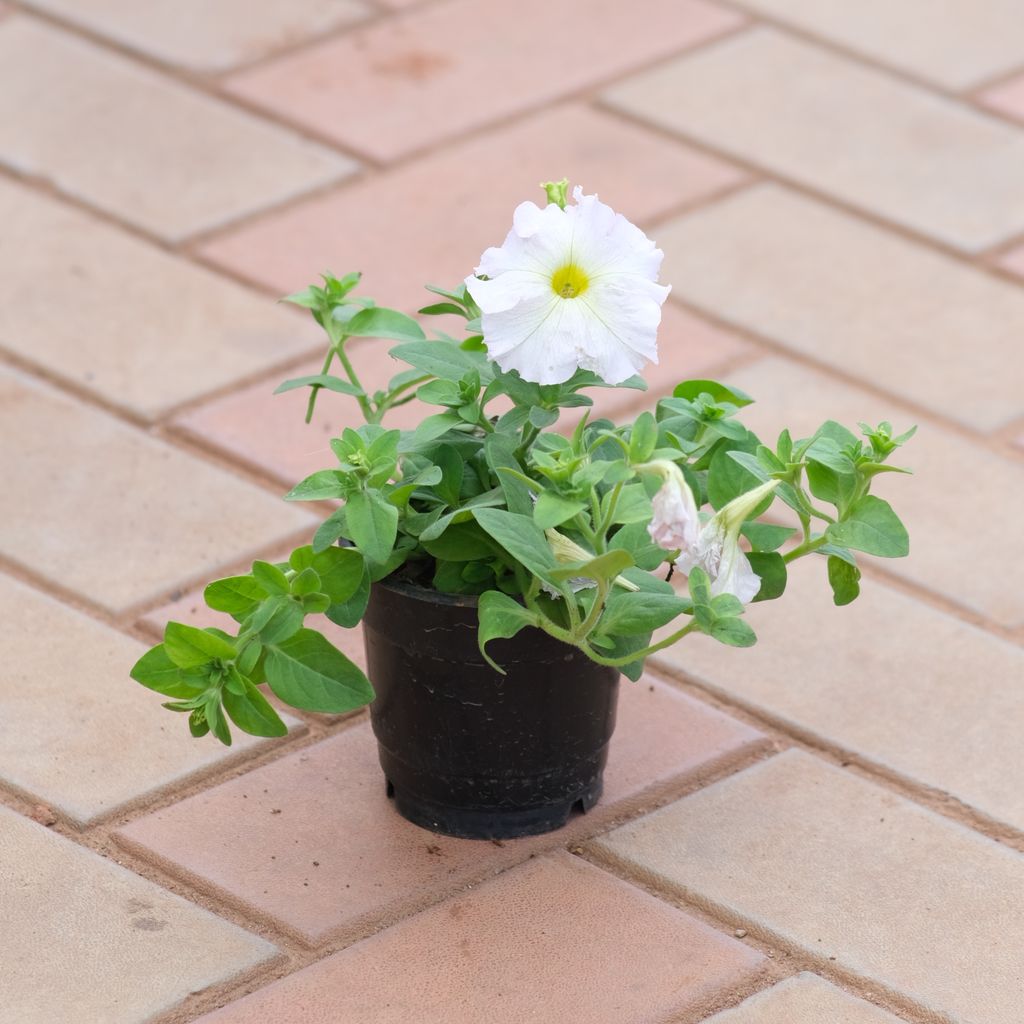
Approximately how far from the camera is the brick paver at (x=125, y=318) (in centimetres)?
259

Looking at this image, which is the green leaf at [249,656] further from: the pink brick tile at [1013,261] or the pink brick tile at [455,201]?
the pink brick tile at [1013,261]

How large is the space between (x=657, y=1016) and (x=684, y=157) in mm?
1714

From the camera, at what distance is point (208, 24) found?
3.39 m

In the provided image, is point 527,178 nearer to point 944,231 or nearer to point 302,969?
point 944,231

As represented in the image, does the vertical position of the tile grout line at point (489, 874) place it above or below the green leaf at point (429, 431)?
below

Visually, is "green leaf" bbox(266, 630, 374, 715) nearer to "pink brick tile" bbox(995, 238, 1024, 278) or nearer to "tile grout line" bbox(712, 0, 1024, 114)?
"pink brick tile" bbox(995, 238, 1024, 278)

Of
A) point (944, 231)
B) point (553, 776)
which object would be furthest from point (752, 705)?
point (944, 231)

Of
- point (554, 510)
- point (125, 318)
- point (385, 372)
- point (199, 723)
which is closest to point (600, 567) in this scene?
point (554, 510)

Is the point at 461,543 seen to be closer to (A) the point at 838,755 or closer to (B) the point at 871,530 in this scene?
(B) the point at 871,530

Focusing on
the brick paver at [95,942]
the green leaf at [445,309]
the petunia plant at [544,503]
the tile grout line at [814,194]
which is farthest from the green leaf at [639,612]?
the tile grout line at [814,194]

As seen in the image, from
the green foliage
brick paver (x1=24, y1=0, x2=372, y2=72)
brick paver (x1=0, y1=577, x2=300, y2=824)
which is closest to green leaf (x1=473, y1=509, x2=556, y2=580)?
the green foliage

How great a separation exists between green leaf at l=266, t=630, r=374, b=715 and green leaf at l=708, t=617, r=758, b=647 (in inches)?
11.4

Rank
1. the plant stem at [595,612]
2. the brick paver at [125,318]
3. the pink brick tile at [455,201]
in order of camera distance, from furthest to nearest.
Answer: the pink brick tile at [455,201]
the brick paver at [125,318]
the plant stem at [595,612]

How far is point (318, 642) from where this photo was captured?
1.68 meters
